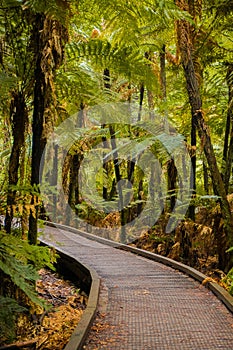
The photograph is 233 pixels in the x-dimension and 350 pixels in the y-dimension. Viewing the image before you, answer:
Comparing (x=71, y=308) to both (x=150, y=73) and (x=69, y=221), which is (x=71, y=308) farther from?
(x=69, y=221)

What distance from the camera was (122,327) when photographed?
3.38 metres

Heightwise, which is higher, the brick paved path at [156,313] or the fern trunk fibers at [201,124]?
the fern trunk fibers at [201,124]

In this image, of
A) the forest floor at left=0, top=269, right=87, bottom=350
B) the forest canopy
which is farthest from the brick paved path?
the forest canopy

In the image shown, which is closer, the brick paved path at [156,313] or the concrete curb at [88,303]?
the concrete curb at [88,303]

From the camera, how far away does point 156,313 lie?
3.79m

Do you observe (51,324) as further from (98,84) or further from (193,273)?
(98,84)

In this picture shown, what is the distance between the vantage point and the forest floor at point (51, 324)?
3195mm

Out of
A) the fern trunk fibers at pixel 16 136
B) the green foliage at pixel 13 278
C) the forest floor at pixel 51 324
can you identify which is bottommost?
the forest floor at pixel 51 324

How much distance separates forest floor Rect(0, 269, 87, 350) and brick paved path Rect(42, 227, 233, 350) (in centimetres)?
29

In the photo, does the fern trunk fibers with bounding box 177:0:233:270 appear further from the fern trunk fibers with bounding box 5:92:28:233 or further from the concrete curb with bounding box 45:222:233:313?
the fern trunk fibers with bounding box 5:92:28:233

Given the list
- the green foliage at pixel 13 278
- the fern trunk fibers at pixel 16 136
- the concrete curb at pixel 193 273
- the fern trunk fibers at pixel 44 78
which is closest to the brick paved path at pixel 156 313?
the concrete curb at pixel 193 273

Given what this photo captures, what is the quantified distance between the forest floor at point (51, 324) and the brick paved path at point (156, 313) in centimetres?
29

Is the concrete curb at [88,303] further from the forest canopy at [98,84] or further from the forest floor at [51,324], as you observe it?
the forest canopy at [98,84]

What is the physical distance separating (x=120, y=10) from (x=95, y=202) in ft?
28.3
